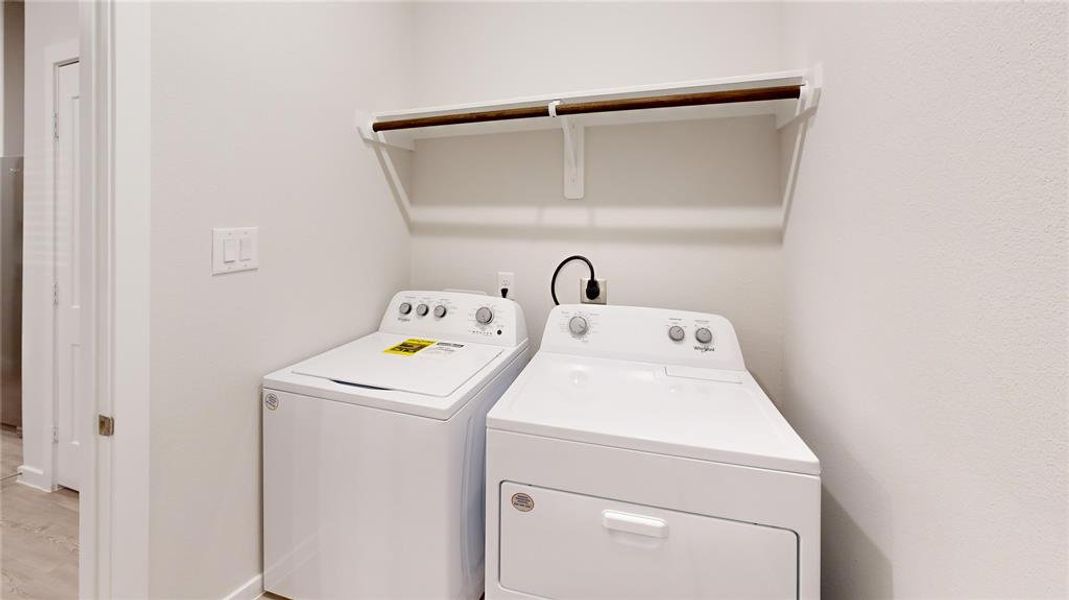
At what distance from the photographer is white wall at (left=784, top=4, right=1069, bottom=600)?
536mm

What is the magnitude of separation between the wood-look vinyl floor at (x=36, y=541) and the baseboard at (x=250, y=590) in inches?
31.6

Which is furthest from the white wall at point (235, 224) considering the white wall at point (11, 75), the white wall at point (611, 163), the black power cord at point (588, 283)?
the white wall at point (11, 75)

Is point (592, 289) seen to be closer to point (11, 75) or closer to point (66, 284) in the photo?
point (66, 284)

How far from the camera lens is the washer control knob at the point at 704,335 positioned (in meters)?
1.50

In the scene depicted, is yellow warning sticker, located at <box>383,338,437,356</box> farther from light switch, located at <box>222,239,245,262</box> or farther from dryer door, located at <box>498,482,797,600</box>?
dryer door, located at <box>498,482,797,600</box>

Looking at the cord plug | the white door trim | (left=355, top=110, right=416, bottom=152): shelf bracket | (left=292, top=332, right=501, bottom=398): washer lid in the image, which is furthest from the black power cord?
the white door trim

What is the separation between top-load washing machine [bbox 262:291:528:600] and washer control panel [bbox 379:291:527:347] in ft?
0.81

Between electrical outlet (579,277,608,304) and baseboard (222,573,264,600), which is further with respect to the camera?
electrical outlet (579,277,608,304)

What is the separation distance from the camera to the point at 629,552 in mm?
986

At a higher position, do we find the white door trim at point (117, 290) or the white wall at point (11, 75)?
the white wall at point (11, 75)

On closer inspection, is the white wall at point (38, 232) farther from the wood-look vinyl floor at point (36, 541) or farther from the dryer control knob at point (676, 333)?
the dryer control knob at point (676, 333)

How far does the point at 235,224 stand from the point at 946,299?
1607mm

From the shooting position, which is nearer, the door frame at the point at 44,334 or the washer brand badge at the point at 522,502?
the washer brand badge at the point at 522,502

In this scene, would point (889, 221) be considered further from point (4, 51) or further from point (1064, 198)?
point (4, 51)
